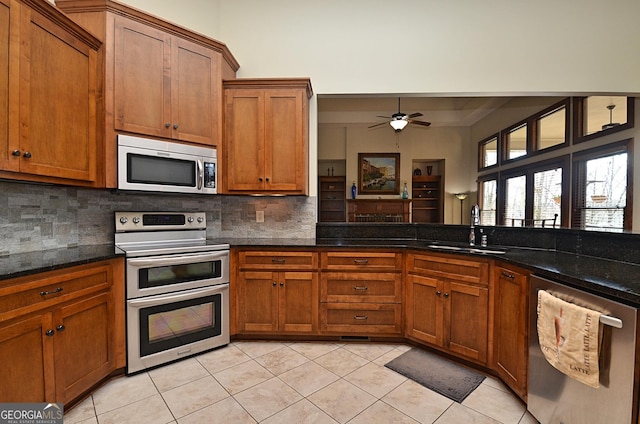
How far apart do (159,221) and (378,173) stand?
19.7ft

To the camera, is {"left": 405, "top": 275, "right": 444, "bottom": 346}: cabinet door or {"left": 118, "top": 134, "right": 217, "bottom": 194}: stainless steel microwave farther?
{"left": 405, "top": 275, "right": 444, "bottom": 346}: cabinet door

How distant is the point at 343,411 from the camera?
5.32ft

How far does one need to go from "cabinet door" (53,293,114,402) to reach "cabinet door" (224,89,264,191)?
1.33 metres

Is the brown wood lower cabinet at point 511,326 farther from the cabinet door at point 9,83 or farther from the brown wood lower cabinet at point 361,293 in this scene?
the cabinet door at point 9,83

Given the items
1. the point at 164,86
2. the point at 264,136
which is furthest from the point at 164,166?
the point at 264,136

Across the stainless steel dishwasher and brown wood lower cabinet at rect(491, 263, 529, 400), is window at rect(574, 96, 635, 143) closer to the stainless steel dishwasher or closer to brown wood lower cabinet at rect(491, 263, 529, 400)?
brown wood lower cabinet at rect(491, 263, 529, 400)

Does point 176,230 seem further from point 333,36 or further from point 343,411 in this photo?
point 333,36

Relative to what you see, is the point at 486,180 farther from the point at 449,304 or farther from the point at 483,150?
the point at 449,304

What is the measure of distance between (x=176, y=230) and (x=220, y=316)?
875 mm

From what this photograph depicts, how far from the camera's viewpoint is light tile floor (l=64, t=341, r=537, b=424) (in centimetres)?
157

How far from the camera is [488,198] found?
22.9 feet

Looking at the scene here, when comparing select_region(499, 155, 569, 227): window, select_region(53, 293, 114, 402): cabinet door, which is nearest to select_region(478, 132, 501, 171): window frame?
select_region(499, 155, 569, 227): window

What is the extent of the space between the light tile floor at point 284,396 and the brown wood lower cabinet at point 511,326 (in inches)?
6.6

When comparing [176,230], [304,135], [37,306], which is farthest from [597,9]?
[37,306]
